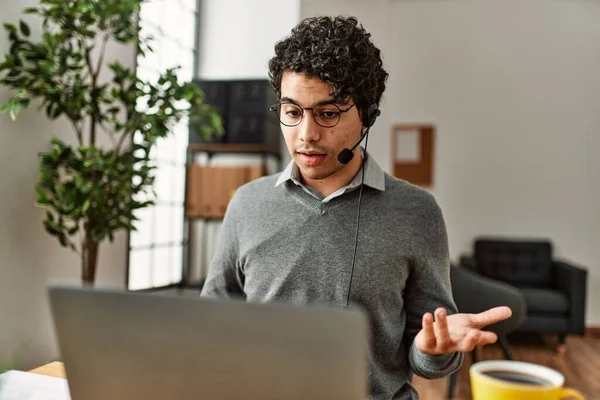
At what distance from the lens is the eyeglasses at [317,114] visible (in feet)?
3.65

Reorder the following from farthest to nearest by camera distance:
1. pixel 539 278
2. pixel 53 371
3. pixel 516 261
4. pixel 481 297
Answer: pixel 516 261 < pixel 539 278 < pixel 481 297 < pixel 53 371

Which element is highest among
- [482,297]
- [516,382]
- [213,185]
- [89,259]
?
[213,185]

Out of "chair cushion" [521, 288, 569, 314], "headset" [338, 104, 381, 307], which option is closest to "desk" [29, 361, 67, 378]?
Answer: "headset" [338, 104, 381, 307]

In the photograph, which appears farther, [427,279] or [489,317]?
[427,279]

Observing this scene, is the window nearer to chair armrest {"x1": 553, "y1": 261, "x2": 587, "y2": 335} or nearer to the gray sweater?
the gray sweater

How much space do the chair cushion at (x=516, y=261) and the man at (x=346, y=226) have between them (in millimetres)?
4284

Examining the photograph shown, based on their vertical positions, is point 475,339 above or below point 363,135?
below

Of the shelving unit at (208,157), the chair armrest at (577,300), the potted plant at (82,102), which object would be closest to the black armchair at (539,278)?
the chair armrest at (577,300)

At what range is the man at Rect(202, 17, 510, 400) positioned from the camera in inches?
44.2

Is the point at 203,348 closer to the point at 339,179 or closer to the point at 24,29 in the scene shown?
the point at 339,179

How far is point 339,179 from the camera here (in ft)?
4.09

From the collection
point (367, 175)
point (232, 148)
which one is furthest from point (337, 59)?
point (232, 148)

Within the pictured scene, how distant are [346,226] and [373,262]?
100 mm

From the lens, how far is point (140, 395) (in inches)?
23.9
